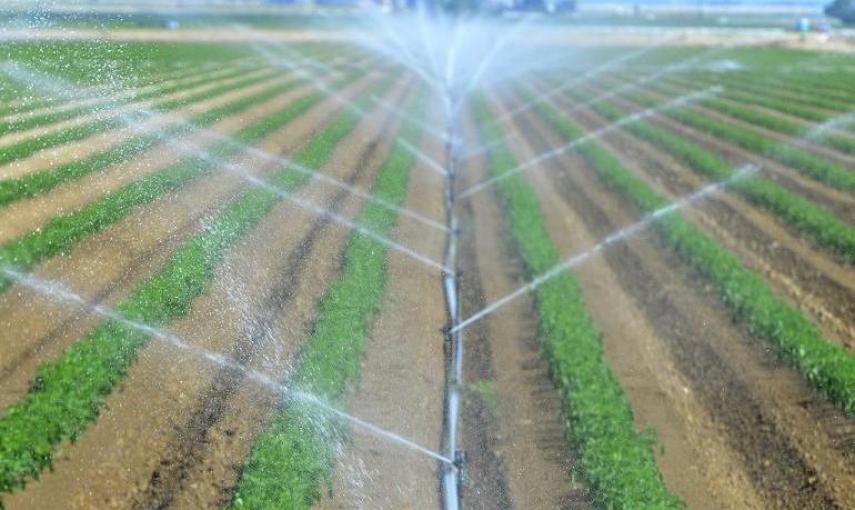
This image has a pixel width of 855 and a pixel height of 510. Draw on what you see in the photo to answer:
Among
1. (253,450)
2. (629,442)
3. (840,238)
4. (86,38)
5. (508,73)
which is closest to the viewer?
(253,450)

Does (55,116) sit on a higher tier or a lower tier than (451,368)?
higher

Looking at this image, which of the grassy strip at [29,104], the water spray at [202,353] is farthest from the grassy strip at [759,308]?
the grassy strip at [29,104]

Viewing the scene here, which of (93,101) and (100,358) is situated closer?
(100,358)

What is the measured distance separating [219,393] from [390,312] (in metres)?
3.38

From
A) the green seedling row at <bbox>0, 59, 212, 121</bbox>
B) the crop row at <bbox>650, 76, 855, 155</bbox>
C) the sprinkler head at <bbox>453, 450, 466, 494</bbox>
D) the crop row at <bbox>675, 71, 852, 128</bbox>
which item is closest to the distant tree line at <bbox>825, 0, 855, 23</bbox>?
the crop row at <bbox>675, 71, 852, 128</bbox>

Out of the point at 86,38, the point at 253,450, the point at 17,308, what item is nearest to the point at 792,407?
the point at 253,450

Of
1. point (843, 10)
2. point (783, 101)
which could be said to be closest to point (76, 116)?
point (783, 101)

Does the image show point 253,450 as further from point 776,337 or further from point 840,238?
point 840,238

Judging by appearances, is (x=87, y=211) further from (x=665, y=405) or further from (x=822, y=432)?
(x=822, y=432)

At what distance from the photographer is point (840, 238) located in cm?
1612

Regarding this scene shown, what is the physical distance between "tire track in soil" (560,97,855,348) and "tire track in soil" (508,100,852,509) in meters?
1.49

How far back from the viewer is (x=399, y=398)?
10.7m

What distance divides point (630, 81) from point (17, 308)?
38.8m

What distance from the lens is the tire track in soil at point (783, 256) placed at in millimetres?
13586
